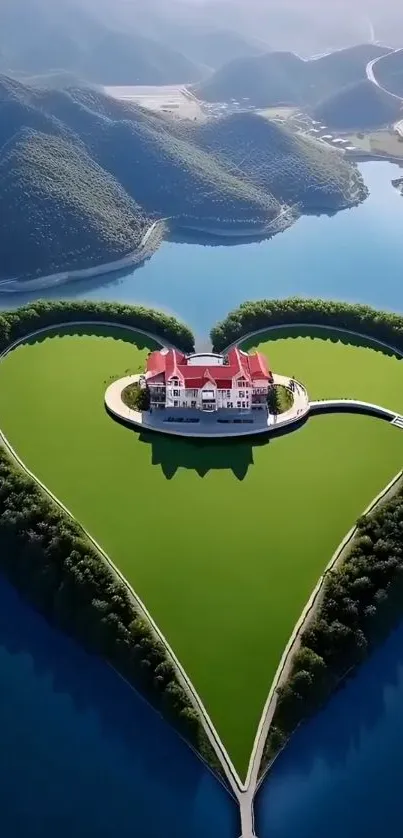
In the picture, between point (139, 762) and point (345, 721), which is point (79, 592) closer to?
point (139, 762)

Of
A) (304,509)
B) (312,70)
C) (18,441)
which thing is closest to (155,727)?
(304,509)

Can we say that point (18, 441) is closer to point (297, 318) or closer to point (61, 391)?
point (61, 391)

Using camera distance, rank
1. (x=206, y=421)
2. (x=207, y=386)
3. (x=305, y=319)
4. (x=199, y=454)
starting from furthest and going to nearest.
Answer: (x=305, y=319) → (x=206, y=421) → (x=207, y=386) → (x=199, y=454)

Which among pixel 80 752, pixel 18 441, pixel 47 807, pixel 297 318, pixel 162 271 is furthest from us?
pixel 162 271

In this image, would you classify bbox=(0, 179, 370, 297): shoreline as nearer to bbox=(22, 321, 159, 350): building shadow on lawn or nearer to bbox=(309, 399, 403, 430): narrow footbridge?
bbox=(22, 321, 159, 350): building shadow on lawn

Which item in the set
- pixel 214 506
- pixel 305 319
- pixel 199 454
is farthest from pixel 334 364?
pixel 214 506

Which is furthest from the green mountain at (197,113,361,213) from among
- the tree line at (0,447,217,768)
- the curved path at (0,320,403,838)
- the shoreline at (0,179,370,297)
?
the tree line at (0,447,217,768)
